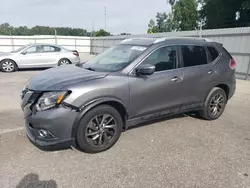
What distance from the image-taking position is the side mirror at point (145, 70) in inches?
137

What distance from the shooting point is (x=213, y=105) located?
4.83m

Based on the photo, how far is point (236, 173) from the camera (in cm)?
299

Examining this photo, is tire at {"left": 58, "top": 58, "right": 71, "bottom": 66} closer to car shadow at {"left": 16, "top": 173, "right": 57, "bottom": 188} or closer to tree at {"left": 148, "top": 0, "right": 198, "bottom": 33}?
car shadow at {"left": 16, "top": 173, "right": 57, "bottom": 188}

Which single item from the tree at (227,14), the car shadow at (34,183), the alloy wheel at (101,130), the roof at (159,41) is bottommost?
the car shadow at (34,183)

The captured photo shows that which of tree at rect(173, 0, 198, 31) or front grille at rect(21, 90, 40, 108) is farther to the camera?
tree at rect(173, 0, 198, 31)

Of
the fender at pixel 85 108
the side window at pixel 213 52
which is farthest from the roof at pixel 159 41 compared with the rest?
the fender at pixel 85 108

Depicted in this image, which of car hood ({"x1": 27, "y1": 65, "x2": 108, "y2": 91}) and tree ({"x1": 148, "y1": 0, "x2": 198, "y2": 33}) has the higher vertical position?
tree ({"x1": 148, "y1": 0, "x2": 198, "y2": 33})

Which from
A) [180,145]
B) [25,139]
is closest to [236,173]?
[180,145]

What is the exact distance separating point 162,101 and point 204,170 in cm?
135

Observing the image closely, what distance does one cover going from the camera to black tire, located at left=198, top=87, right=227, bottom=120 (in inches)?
185

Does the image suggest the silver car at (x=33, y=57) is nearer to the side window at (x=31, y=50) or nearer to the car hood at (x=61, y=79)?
the side window at (x=31, y=50)

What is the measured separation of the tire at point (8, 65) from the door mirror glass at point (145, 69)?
945 cm

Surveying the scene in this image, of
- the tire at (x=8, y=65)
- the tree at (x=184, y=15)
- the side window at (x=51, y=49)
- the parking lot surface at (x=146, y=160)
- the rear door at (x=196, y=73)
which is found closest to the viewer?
the parking lot surface at (x=146, y=160)

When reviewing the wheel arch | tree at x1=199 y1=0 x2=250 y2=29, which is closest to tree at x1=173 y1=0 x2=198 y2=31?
tree at x1=199 y1=0 x2=250 y2=29
